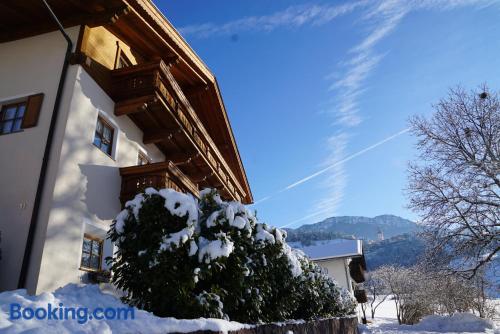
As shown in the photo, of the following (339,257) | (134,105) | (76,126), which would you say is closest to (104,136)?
(134,105)

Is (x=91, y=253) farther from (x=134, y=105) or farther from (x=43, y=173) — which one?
(x=134, y=105)

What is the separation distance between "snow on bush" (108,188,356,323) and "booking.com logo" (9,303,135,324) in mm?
858

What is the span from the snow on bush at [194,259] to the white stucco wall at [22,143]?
2552 millimetres

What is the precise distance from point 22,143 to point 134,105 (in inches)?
107

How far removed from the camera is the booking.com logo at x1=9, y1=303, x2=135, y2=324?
3464 mm

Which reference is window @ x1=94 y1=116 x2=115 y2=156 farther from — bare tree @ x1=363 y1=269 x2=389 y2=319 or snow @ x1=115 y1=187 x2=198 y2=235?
bare tree @ x1=363 y1=269 x2=389 y2=319

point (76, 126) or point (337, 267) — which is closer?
point (76, 126)

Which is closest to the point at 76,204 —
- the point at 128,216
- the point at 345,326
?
the point at 128,216

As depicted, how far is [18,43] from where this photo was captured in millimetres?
9430

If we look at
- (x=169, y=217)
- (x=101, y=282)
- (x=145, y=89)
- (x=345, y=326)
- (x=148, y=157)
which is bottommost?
(x=345, y=326)

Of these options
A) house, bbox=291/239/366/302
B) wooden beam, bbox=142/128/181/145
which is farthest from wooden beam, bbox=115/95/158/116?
house, bbox=291/239/366/302

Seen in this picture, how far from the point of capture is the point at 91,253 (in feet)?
26.7

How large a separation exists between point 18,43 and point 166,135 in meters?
4.40

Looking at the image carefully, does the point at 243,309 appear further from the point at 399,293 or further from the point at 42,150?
the point at 399,293
